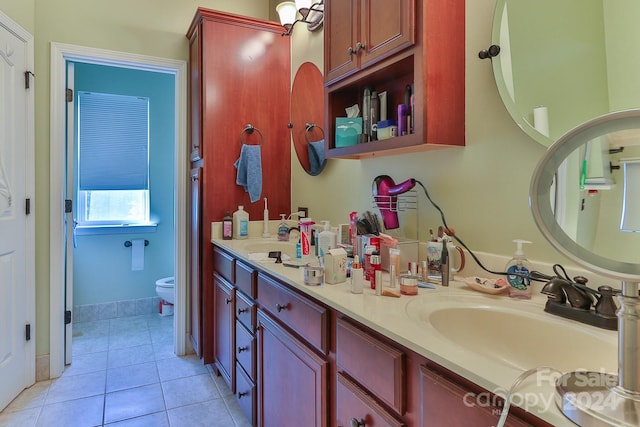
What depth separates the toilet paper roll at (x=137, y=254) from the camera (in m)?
3.50

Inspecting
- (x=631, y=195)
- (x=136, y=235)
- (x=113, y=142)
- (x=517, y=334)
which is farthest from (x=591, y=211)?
(x=113, y=142)

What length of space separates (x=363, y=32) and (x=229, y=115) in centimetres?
119

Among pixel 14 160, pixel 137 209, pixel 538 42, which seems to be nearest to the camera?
pixel 538 42

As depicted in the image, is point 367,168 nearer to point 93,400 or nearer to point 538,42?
point 538,42

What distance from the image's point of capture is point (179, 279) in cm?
265

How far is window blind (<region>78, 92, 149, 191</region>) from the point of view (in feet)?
10.9

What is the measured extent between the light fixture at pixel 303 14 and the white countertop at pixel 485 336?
5.43 ft

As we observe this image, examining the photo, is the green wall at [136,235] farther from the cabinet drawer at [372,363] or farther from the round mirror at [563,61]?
the round mirror at [563,61]

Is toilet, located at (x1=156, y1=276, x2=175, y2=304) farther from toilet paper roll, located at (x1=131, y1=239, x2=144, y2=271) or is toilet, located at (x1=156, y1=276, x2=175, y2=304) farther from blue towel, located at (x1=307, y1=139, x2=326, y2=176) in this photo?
blue towel, located at (x1=307, y1=139, x2=326, y2=176)

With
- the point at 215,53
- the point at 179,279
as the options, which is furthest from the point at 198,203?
the point at 215,53

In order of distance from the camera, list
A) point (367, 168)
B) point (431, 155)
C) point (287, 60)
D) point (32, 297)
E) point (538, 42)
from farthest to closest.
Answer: point (287, 60)
point (32, 297)
point (367, 168)
point (431, 155)
point (538, 42)

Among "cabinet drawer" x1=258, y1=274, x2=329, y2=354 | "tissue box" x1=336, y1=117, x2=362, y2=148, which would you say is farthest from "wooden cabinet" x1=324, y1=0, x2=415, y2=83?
"cabinet drawer" x1=258, y1=274, x2=329, y2=354

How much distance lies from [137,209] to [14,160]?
1566mm

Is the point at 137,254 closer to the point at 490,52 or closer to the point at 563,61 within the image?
the point at 490,52
